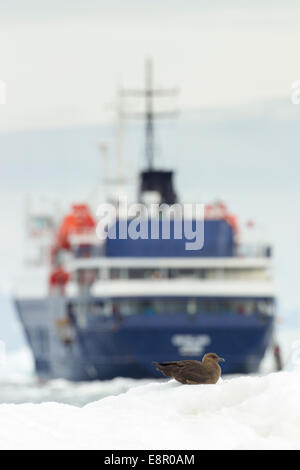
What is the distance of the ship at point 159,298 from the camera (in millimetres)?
41281

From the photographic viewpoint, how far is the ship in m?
41.3

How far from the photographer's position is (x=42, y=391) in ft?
161

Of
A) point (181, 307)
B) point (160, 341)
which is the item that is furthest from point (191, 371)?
point (181, 307)

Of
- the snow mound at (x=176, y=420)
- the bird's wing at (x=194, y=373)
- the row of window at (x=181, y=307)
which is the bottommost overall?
the row of window at (x=181, y=307)

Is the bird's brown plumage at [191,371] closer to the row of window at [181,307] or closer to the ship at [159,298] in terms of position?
the ship at [159,298]

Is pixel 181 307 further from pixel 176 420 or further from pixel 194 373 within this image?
pixel 176 420

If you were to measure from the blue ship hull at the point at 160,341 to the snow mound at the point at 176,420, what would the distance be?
30757mm

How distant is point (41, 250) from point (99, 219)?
6915 millimetres

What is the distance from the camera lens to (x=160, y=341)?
4072cm

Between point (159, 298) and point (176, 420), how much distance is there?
33242 millimetres

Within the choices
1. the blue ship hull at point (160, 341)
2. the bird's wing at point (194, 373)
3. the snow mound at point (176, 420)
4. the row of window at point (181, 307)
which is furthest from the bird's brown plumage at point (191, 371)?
the row of window at point (181, 307)
